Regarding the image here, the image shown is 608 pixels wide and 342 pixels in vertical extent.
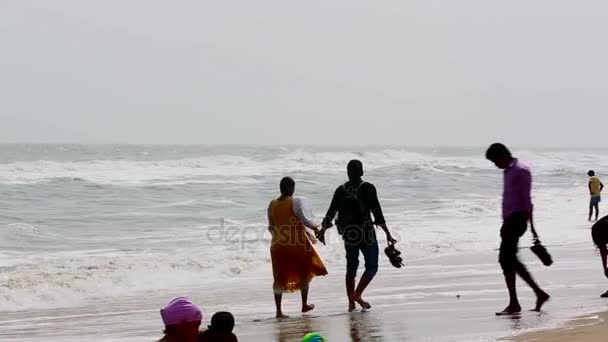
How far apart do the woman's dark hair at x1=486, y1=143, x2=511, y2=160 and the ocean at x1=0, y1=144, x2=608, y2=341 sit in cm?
107

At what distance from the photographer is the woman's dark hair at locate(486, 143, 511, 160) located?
8000mm

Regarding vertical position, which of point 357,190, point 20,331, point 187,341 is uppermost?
point 357,190

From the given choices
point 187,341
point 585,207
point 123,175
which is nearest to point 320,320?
point 187,341

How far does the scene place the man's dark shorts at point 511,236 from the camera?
8.00 m

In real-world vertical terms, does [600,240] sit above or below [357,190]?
below

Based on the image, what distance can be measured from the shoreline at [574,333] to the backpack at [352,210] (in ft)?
8.26

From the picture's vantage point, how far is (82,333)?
870cm

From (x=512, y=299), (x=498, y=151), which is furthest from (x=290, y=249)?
(x=498, y=151)

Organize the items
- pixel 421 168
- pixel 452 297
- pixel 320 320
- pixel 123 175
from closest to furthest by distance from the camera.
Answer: pixel 320 320 → pixel 452 297 → pixel 123 175 → pixel 421 168

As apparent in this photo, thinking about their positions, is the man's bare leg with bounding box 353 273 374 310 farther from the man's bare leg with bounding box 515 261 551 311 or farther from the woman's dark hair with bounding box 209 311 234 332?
the woman's dark hair with bounding box 209 311 234 332

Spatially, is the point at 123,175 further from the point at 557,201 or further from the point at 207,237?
the point at 207,237

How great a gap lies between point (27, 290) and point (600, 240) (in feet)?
24.7

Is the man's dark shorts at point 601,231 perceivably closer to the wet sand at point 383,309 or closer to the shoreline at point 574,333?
the wet sand at point 383,309

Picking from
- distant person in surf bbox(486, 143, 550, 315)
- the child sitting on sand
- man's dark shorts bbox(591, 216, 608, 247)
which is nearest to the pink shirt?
distant person in surf bbox(486, 143, 550, 315)
